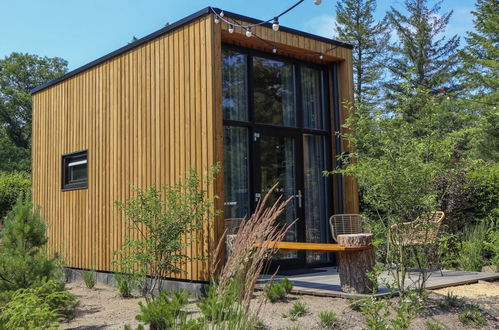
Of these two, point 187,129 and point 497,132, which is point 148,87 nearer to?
point 187,129

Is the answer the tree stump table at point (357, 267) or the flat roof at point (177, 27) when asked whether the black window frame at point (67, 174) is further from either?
the tree stump table at point (357, 267)

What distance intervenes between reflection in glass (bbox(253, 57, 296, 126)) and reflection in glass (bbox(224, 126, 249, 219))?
0.42 metres

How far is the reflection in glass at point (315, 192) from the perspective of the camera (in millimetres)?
7090

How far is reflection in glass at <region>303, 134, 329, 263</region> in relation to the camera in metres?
7.09

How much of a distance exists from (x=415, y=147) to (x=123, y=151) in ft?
14.0

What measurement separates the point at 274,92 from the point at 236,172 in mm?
1331

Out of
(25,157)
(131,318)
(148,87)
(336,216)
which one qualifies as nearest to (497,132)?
(336,216)

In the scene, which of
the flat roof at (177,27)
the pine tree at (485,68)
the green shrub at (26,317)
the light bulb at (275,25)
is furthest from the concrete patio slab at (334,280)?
the pine tree at (485,68)

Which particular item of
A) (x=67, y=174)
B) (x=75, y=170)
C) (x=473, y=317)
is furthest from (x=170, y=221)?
(x=67, y=174)

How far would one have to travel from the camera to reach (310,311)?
4.27 m

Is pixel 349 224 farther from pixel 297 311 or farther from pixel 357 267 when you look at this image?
pixel 297 311

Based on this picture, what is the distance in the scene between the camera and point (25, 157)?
2927 centimetres

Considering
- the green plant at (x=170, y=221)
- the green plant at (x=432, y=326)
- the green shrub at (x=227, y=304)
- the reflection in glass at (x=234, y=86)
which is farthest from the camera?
the reflection in glass at (x=234, y=86)

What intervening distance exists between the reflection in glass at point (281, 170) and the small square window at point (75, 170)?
3092mm
